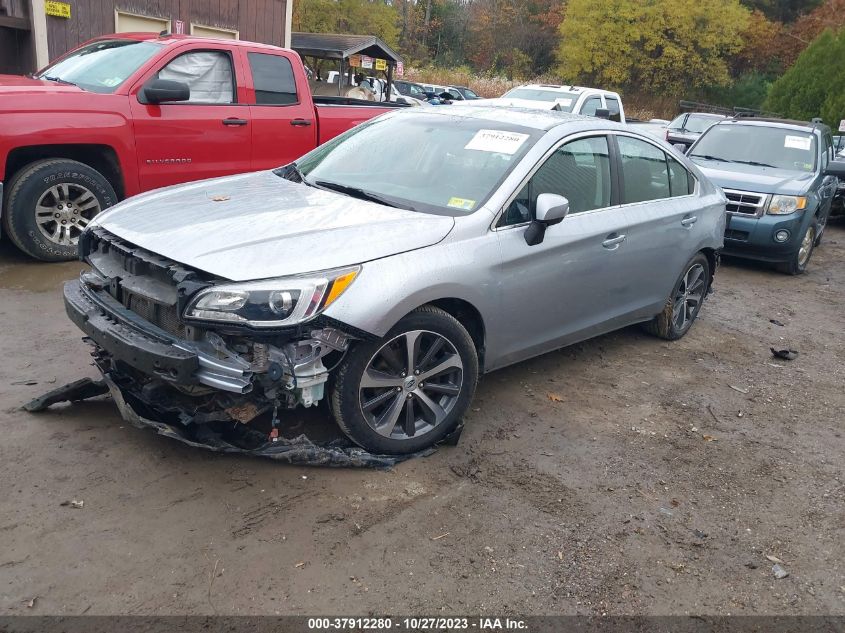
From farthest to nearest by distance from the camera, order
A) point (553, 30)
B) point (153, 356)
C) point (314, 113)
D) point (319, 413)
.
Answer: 1. point (553, 30)
2. point (314, 113)
3. point (319, 413)
4. point (153, 356)

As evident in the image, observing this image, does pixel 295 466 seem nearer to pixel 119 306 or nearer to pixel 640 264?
pixel 119 306

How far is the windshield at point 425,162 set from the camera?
4121 mm

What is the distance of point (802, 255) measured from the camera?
916 cm

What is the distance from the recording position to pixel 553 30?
50.7 metres

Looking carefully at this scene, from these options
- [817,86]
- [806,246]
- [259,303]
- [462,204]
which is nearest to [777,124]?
[806,246]

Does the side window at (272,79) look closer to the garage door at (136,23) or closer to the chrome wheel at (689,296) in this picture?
the chrome wheel at (689,296)

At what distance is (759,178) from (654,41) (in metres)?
39.2

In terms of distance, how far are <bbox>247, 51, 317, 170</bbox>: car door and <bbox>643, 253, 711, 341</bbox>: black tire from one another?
4.00 metres

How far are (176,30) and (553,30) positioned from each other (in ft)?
137

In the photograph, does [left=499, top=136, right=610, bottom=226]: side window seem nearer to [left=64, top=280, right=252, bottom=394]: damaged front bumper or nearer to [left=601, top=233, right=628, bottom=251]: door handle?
[left=601, top=233, right=628, bottom=251]: door handle

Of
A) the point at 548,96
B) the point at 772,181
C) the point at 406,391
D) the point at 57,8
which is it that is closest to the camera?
the point at 406,391

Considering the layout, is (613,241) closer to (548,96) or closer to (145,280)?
(145,280)

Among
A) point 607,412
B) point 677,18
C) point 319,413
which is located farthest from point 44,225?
point 677,18

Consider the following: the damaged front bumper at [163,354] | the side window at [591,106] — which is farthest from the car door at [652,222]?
the side window at [591,106]
